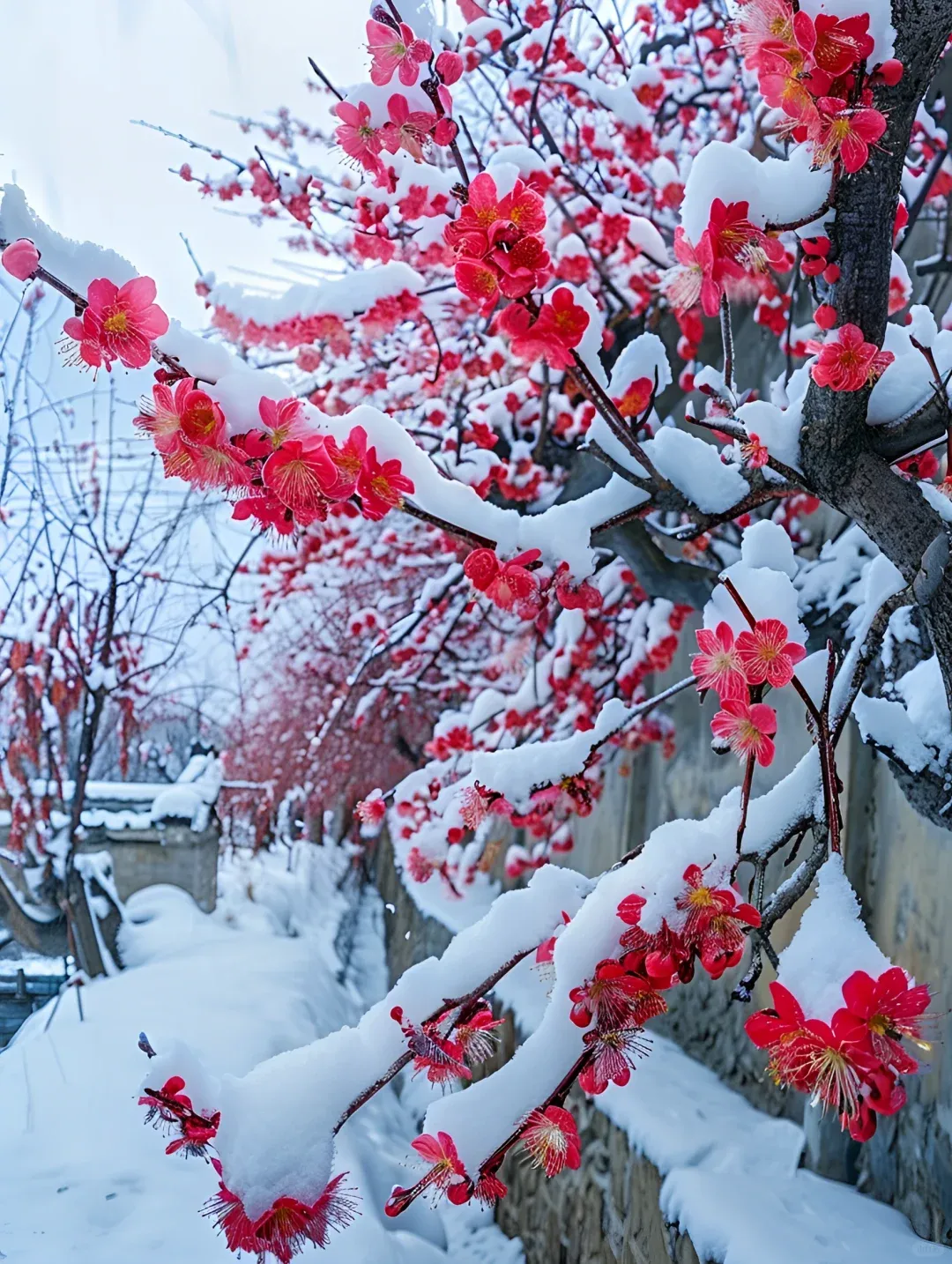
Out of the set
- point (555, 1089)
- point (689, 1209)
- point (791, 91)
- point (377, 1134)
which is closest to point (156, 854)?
point (377, 1134)

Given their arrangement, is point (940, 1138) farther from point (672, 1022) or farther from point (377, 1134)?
point (377, 1134)

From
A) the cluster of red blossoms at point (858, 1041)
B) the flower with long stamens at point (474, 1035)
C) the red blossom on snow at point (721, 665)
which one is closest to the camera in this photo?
the cluster of red blossoms at point (858, 1041)

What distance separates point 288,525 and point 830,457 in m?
1.00

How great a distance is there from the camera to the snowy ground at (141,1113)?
10.3 ft

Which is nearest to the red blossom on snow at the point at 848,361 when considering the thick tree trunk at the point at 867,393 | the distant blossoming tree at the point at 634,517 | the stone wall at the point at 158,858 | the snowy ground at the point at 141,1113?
the distant blossoming tree at the point at 634,517

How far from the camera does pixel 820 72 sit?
4.24 ft

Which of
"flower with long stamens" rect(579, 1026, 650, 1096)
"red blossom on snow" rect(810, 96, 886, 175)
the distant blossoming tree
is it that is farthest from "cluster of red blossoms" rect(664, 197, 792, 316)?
"flower with long stamens" rect(579, 1026, 650, 1096)

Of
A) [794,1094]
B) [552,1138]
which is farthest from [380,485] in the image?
[794,1094]

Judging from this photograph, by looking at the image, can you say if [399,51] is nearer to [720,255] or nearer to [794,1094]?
[720,255]

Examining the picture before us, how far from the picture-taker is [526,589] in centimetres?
154

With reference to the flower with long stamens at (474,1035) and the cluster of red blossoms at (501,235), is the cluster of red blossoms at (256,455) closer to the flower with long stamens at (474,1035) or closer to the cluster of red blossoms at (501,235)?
the cluster of red blossoms at (501,235)

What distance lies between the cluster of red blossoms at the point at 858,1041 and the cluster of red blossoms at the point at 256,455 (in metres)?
0.91

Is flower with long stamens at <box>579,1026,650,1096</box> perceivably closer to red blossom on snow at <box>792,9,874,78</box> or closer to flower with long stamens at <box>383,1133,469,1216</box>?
flower with long stamens at <box>383,1133,469,1216</box>

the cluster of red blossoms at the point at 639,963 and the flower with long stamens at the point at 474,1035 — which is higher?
the cluster of red blossoms at the point at 639,963
